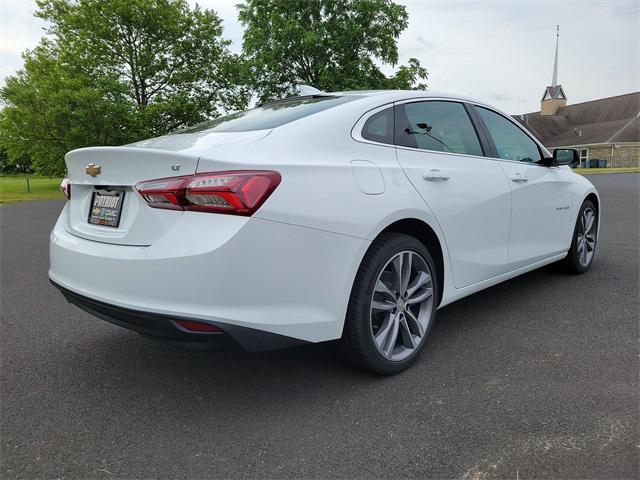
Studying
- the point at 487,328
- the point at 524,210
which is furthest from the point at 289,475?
the point at 524,210

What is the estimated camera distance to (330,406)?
98.7 inches

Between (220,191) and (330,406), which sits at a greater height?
(220,191)

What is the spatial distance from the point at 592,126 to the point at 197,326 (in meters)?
75.3

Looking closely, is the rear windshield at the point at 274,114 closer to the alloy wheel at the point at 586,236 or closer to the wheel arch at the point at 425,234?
the wheel arch at the point at 425,234

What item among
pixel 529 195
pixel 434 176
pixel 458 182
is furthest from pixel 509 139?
pixel 434 176

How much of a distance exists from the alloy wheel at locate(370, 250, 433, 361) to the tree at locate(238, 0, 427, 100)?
22735mm

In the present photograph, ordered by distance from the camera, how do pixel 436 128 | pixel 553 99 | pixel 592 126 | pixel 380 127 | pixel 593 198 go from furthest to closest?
pixel 553 99 < pixel 592 126 < pixel 593 198 < pixel 436 128 < pixel 380 127

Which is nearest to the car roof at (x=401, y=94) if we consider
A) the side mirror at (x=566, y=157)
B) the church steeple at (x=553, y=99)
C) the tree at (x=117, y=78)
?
the side mirror at (x=566, y=157)

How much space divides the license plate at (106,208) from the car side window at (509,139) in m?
2.69

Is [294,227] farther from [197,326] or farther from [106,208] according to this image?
[106,208]

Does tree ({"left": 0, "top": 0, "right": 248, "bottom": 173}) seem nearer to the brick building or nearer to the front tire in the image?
the front tire

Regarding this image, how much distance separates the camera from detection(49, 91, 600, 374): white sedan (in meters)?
2.15

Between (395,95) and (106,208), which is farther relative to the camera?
(395,95)

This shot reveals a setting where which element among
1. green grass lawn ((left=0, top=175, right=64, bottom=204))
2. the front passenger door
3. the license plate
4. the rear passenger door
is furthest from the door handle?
green grass lawn ((left=0, top=175, right=64, bottom=204))
